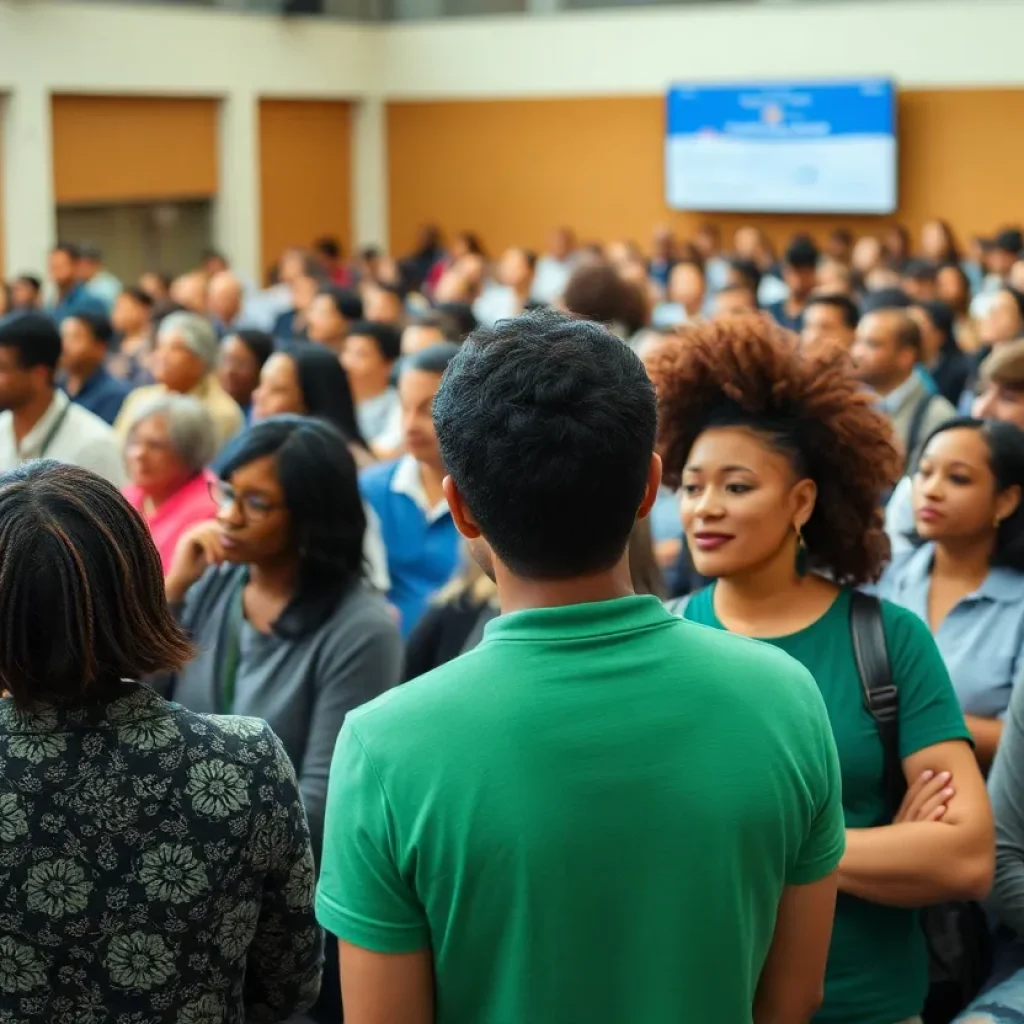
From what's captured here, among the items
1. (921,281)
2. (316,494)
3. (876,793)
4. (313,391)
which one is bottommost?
(876,793)

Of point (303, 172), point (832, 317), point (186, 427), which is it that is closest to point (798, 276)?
point (832, 317)

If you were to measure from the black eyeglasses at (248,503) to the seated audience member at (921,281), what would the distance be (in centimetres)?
737

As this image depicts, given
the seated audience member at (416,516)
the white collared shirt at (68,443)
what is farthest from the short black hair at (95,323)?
the seated audience member at (416,516)

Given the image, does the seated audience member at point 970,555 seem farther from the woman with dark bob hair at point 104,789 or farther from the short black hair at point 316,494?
the woman with dark bob hair at point 104,789

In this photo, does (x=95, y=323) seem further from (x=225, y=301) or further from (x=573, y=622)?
(x=573, y=622)

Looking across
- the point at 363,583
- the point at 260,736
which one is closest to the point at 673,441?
the point at 363,583

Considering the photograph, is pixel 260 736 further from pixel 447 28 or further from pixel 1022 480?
pixel 447 28

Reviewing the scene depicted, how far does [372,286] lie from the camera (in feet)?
33.5

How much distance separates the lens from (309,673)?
3.01 m

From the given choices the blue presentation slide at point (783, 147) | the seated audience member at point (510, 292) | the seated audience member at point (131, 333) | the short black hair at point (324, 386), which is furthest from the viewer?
the blue presentation slide at point (783, 147)

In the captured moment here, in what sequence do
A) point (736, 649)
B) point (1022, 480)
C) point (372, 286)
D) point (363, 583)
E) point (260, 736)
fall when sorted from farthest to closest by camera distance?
point (372, 286) < point (1022, 480) < point (363, 583) < point (260, 736) < point (736, 649)

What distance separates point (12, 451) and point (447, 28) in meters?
12.6

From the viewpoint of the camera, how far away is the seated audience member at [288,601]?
2990mm

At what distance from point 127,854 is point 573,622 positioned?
64cm
